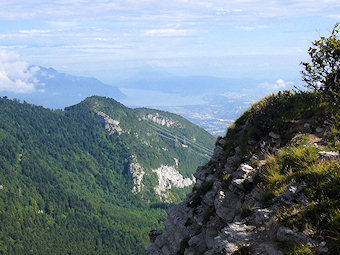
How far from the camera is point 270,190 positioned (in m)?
12.0

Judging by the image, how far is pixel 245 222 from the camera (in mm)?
11508

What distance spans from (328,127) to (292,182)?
5018 mm

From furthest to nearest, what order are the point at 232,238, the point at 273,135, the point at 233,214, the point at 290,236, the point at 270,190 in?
the point at 273,135 → the point at 233,214 → the point at 270,190 → the point at 232,238 → the point at 290,236

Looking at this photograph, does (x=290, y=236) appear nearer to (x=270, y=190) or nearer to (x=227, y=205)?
(x=270, y=190)

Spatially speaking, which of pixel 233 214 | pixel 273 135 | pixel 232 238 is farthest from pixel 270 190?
pixel 273 135

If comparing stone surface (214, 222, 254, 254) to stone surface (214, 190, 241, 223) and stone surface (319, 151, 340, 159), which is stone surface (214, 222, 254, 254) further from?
stone surface (319, 151, 340, 159)

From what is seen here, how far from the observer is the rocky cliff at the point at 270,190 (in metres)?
9.38

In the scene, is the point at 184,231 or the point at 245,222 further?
the point at 184,231

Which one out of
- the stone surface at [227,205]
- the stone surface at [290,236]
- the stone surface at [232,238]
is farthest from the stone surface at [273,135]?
the stone surface at [290,236]

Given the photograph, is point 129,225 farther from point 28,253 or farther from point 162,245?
point 162,245

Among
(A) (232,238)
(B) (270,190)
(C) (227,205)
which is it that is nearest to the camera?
(A) (232,238)

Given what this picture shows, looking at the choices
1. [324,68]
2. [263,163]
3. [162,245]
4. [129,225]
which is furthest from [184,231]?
[129,225]

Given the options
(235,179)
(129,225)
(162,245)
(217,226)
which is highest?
(235,179)

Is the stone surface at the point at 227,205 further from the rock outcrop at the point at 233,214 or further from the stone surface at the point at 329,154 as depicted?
the stone surface at the point at 329,154
